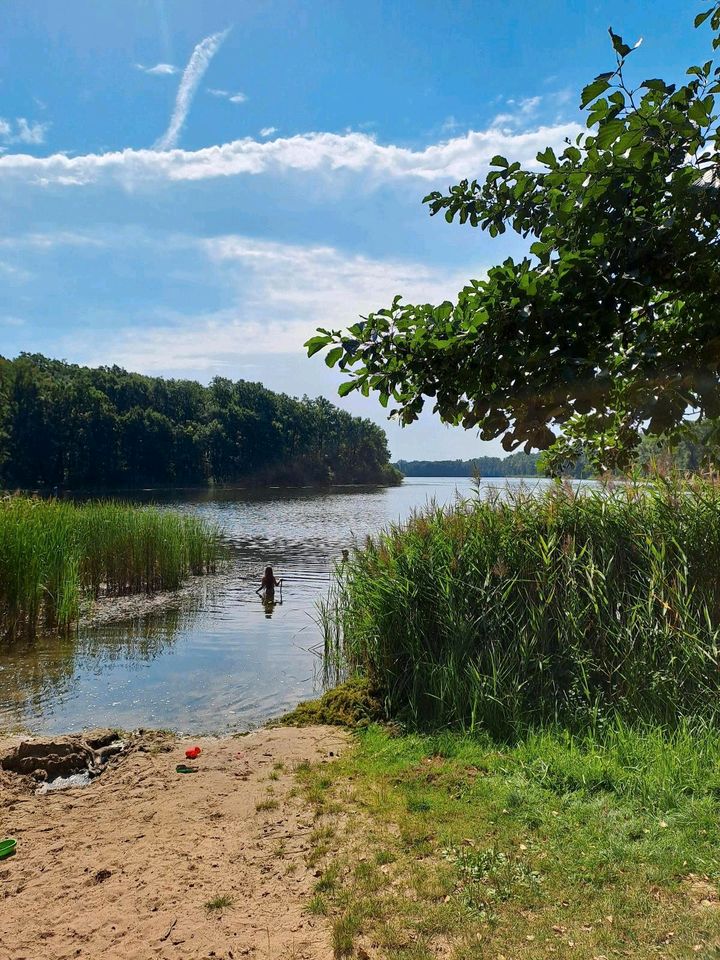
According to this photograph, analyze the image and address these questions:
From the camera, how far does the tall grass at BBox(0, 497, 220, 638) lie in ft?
41.9

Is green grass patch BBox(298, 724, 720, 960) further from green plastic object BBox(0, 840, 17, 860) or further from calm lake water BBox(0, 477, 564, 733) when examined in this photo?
calm lake water BBox(0, 477, 564, 733)

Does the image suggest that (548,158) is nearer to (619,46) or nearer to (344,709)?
(619,46)

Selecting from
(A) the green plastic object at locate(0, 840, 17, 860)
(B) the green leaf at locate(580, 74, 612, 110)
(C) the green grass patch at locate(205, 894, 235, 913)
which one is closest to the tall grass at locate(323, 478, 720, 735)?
(C) the green grass patch at locate(205, 894, 235, 913)

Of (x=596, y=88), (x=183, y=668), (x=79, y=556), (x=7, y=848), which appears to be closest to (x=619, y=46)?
(x=596, y=88)

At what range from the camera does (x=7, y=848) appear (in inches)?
185

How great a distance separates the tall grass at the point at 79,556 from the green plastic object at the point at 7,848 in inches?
347

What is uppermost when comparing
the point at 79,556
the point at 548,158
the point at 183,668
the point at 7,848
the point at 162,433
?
the point at 162,433

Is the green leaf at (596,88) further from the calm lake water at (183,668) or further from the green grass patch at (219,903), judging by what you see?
the calm lake water at (183,668)

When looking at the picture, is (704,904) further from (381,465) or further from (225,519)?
(381,465)

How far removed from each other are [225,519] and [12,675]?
3588 cm

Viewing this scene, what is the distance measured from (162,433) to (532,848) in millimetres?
111700

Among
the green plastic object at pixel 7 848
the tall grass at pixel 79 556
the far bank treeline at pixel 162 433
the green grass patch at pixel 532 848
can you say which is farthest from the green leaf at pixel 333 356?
the far bank treeline at pixel 162 433

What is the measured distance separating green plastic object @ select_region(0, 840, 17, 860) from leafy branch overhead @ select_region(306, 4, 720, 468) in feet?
13.7

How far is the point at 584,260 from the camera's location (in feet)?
13.9
